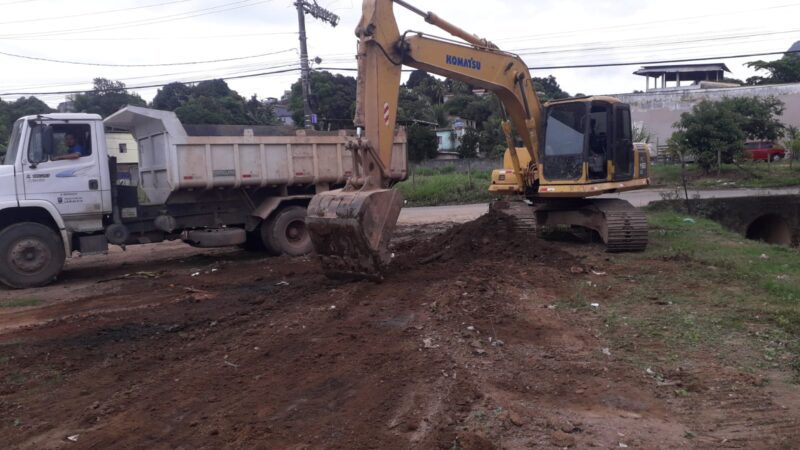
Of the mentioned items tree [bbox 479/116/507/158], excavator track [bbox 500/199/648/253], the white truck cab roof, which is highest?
tree [bbox 479/116/507/158]

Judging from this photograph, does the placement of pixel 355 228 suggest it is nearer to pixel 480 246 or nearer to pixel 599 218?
pixel 480 246

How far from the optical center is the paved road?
2159 cm

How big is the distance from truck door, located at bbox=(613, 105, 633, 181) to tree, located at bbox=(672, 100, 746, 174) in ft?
61.8

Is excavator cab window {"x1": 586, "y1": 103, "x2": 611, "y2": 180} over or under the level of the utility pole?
under

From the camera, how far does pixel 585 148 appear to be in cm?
1227

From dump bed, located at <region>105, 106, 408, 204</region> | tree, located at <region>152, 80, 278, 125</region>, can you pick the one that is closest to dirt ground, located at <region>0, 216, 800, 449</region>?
dump bed, located at <region>105, 106, 408, 204</region>

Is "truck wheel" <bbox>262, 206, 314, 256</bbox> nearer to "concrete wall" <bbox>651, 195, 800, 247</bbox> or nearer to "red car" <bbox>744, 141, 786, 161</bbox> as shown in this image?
"concrete wall" <bbox>651, 195, 800, 247</bbox>

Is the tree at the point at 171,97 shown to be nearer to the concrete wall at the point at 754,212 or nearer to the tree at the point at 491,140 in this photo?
the tree at the point at 491,140

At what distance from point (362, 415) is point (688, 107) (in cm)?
4367

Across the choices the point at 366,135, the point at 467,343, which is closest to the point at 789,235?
the point at 366,135

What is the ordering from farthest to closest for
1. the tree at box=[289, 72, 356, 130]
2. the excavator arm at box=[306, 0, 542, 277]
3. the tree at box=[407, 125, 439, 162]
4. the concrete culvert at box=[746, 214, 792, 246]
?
the tree at box=[407, 125, 439, 162]
the tree at box=[289, 72, 356, 130]
the concrete culvert at box=[746, 214, 792, 246]
the excavator arm at box=[306, 0, 542, 277]

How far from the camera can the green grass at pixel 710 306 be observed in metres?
6.47

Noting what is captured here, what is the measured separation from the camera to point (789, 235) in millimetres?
18344

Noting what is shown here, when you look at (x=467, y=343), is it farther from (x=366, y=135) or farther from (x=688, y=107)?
(x=688, y=107)
